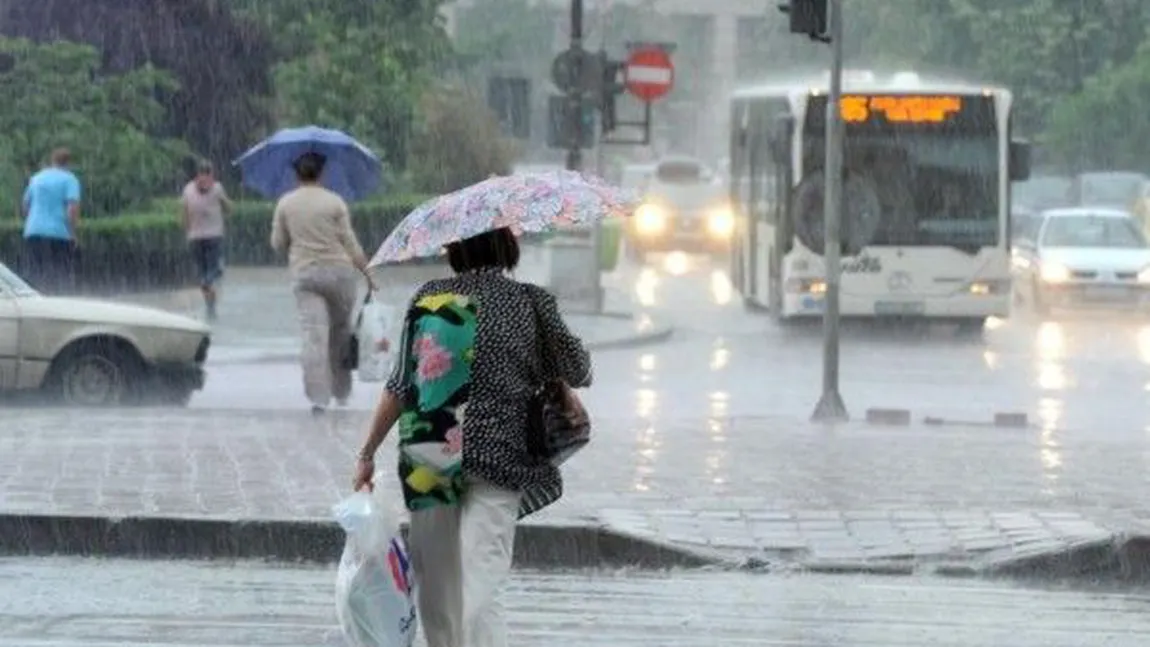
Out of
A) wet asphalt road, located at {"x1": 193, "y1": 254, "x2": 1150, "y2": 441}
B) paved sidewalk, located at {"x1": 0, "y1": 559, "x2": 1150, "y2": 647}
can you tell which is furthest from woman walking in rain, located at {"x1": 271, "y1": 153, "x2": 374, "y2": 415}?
paved sidewalk, located at {"x1": 0, "y1": 559, "x2": 1150, "y2": 647}

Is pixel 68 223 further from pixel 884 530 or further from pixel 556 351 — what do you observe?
pixel 556 351

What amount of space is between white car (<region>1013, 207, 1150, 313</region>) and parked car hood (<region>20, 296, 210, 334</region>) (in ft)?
61.4

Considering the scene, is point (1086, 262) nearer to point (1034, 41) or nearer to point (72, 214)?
point (72, 214)

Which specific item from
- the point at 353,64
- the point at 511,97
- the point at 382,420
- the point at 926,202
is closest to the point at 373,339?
the point at 382,420

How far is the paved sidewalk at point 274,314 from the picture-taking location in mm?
27188

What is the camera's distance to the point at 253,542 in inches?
476

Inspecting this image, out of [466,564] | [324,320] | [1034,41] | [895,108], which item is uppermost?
[1034,41]

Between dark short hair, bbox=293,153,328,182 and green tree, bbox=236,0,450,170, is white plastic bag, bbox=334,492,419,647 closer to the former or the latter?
dark short hair, bbox=293,153,328,182

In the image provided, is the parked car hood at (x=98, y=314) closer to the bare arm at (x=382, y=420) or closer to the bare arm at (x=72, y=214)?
the bare arm at (x=72, y=214)

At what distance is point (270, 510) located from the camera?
12.5 meters

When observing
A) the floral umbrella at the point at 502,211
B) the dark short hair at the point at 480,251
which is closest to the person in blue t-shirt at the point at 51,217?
the floral umbrella at the point at 502,211

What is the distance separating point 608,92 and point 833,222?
11.4m

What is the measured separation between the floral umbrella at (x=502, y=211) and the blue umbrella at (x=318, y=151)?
11.2 meters

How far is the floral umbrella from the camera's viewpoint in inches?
306
